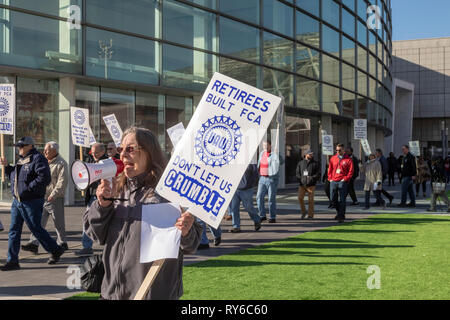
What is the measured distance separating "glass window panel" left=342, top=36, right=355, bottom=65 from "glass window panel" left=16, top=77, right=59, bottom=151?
60.5 feet

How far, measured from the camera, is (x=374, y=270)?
23.1 ft

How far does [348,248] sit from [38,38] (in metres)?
11.5

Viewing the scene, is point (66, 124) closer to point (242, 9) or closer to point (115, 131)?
point (115, 131)

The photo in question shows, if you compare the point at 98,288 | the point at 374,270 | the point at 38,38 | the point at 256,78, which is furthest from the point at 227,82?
the point at 256,78

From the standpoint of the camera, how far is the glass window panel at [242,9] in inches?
835

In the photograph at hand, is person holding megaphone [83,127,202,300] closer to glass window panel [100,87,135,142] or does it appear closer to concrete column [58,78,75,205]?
concrete column [58,78,75,205]

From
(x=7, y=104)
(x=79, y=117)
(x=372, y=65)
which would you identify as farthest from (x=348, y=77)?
(x=7, y=104)

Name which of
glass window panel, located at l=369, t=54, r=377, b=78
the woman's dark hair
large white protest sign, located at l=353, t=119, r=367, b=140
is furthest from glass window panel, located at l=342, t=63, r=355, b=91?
the woman's dark hair

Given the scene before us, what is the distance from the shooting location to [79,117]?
37.4 feet

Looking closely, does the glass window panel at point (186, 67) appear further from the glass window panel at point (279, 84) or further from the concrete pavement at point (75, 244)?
→ the concrete pavement at point (75, 244)

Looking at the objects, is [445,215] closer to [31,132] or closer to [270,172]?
[270,172]

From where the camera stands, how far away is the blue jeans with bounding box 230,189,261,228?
10617 mm

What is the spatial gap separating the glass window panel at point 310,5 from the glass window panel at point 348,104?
501 cm

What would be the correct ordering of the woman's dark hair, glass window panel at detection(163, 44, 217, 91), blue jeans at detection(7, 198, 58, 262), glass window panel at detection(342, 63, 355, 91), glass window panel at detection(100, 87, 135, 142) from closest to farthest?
the woman's dark hair < blue jeans at detection(7, 198, 58, 262) < glass window panel at detection(100, 87, 135, 142) < glass window panel at detection(163, 44, 217, 91) < glass window panel at detection(342, 63, 355, 91)
